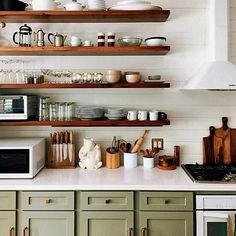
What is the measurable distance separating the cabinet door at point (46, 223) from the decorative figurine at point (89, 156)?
1.94 ft

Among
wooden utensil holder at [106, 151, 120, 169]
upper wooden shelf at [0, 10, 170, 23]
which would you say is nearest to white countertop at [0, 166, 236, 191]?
wooden utensil holder at [106, 151, 120, 169]

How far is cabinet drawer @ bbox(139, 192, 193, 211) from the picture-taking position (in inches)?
92.4

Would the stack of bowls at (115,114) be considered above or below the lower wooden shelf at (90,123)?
above

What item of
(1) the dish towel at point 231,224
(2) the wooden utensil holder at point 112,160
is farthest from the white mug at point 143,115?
(1) the dish towel at point 231,224

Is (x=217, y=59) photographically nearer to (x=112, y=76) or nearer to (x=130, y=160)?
(x=112, y=76)

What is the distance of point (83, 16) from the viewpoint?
272cm

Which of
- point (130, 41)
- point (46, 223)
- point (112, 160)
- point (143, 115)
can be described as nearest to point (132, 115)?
point (143, 115)

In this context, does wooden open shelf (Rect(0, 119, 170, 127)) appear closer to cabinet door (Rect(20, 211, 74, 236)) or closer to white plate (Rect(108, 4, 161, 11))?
cabinet door (Rect(20, 211, 74, 236))

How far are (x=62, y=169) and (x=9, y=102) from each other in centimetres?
75

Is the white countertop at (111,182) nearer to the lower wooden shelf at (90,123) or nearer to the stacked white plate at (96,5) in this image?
the lower wooden shelf at (90,123)

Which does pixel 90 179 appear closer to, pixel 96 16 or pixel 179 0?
pixel 96 16

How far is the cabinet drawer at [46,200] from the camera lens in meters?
2.36

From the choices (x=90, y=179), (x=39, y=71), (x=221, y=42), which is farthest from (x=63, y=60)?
(x=221, y=42)

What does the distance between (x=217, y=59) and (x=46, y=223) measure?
192cm
